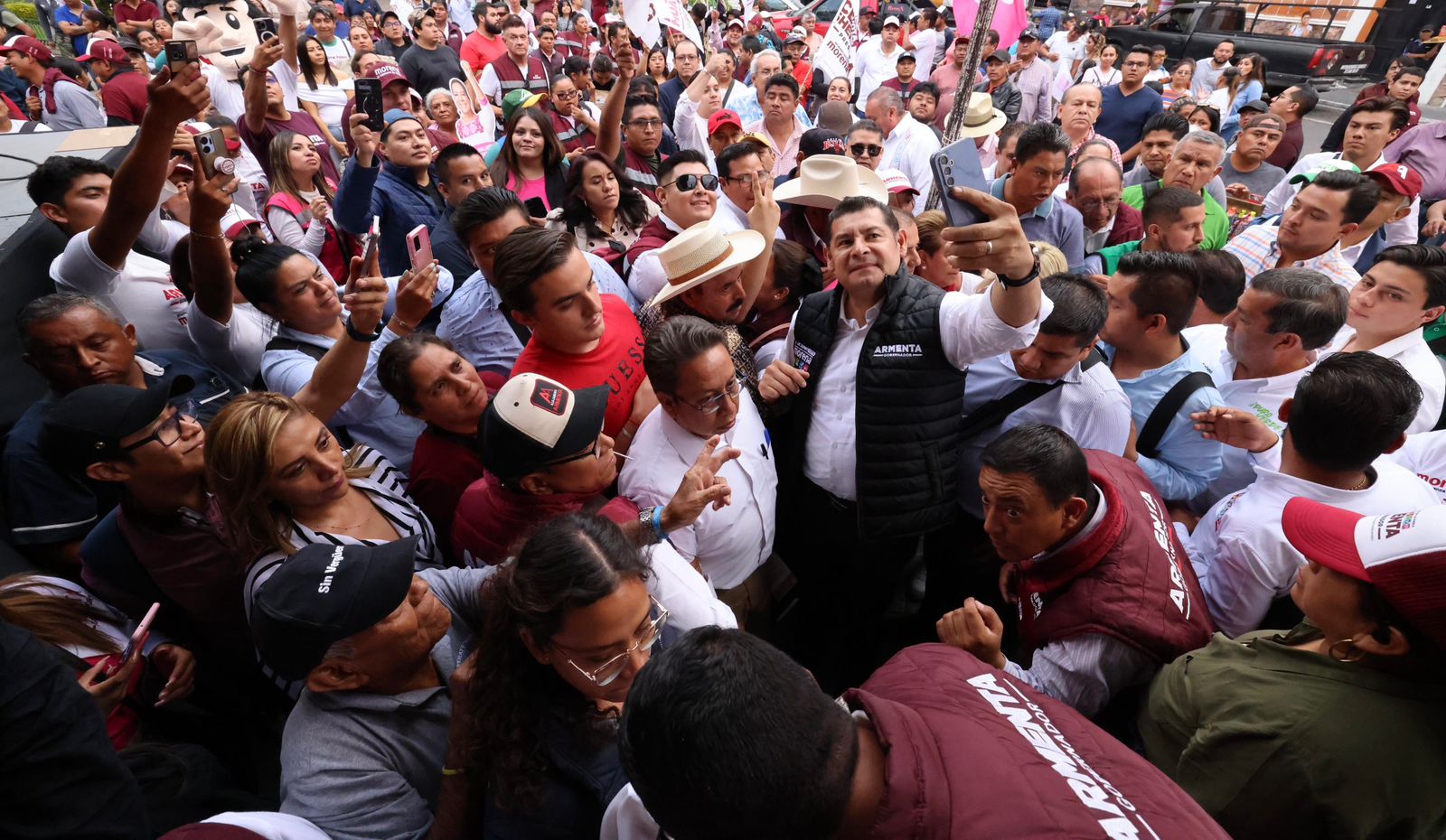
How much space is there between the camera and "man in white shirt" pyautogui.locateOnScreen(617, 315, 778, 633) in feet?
6.77

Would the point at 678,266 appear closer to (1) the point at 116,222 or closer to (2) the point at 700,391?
(2) the point at 700,391

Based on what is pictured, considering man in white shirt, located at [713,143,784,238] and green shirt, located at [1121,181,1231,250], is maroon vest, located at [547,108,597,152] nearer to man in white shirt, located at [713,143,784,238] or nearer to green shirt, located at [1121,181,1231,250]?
man in white shirt, located at [713,143,784,238]

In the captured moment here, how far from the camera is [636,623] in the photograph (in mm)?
1508

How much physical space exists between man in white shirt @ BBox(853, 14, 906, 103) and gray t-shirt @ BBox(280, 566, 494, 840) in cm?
986

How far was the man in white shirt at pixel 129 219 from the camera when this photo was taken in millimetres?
2527

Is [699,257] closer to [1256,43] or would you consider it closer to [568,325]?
[568,325]

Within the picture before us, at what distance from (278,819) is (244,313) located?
2.46 m

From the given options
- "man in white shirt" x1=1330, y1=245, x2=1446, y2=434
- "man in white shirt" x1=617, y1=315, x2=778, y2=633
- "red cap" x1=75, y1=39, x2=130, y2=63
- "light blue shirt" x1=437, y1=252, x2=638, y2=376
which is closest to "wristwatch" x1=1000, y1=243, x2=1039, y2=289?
"man in white shirt" x1=617, y1=315, x2=778, y2=633

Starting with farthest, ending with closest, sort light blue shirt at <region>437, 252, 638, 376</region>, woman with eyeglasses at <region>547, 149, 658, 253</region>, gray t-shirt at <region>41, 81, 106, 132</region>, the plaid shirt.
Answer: gray t-shirt at <region>41, 81, 106, 132</region> → woman with eyeglasses at <region>547, 149, 658, 253</region> → the plaid shirt → light blue shirt at <region>437, 252, 638, 376</region>

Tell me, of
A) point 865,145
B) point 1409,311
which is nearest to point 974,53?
point 865,145

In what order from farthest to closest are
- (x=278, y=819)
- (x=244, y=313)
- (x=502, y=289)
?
(x=244, y=313), (x=502, y=289), (x=278, y=819)

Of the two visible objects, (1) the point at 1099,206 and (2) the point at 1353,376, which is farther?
(1) the point at 1099,206

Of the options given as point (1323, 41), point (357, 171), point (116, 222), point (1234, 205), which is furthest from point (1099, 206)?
point (1323, 41)

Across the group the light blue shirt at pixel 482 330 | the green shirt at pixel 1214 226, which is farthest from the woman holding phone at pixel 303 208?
the green shirt at pixel 1214 226
